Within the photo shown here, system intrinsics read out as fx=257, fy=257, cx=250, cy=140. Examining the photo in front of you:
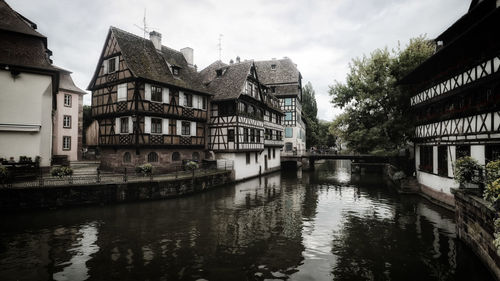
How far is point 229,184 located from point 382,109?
1904 centimetres

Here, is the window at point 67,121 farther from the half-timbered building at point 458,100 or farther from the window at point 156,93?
the half-timbered building at point 458,100

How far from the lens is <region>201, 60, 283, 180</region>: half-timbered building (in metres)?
28.2

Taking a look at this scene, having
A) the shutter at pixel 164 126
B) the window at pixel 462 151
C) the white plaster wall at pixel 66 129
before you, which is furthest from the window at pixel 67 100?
the window at pixel 462 151

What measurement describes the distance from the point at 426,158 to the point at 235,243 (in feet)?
59.2

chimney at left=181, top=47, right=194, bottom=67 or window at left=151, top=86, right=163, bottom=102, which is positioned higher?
chimney at left=181, top=47, right=194, bottom=67

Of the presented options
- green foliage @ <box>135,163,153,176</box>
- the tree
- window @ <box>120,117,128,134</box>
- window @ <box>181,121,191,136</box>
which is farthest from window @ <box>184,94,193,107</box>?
the tree

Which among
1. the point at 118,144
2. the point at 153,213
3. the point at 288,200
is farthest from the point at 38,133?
the point at 288,200

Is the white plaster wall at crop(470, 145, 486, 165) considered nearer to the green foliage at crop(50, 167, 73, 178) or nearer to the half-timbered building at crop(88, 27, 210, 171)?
the half-timbered building at crop(88, 27, 210, 171)

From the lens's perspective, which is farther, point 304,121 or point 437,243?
point 304,121

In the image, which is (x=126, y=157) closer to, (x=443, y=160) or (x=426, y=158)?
(x=443, y=160)

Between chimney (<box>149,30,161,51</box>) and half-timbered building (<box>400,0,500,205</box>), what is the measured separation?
23780mm

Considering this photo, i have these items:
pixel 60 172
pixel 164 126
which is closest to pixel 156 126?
pixel 164 126

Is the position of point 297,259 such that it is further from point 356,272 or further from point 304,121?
point 304,121

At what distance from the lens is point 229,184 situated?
89.0 ft
